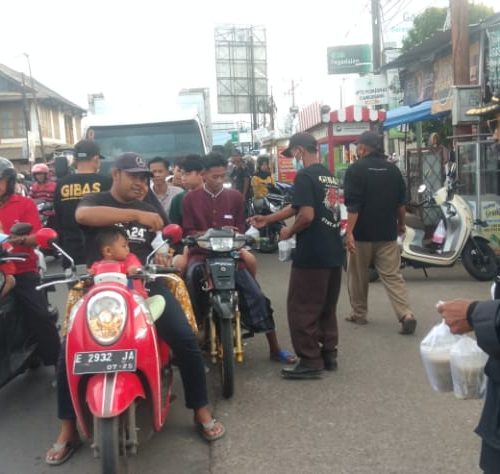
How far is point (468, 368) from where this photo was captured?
7.30 feet

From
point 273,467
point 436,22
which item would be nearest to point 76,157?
point 273,467

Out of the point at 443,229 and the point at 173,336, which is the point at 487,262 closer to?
the point at 443,229

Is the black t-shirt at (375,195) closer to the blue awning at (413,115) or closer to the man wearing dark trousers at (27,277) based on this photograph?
the man wearing dark trousers at (27,277)

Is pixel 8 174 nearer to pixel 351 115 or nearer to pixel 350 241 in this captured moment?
pixel 350 241

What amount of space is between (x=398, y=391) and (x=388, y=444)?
91 centimetres

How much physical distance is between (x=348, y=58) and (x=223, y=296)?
68.0 feet

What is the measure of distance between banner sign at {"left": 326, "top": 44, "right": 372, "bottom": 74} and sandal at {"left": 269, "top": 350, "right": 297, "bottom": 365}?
1941 cm

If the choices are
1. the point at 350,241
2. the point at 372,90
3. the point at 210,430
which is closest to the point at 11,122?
the point at 372,90

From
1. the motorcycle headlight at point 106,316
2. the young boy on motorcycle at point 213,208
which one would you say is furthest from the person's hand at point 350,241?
the motorcycle headlight at point 106,316

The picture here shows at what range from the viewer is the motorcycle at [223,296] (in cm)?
455

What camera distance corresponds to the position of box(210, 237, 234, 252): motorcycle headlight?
188 inches

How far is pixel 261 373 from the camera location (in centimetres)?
529

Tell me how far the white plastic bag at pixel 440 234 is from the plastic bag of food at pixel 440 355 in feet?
21.8

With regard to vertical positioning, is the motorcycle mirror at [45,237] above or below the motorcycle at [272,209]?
above
